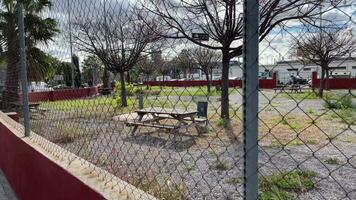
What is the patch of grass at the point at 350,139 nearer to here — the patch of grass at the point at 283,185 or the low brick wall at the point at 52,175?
the patch of grass at the point at 283,185

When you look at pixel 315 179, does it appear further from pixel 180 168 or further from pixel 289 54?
pixel 289 54

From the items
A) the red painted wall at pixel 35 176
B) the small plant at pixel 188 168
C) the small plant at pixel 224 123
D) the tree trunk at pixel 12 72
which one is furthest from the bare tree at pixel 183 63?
the small plant at pixel 224 123

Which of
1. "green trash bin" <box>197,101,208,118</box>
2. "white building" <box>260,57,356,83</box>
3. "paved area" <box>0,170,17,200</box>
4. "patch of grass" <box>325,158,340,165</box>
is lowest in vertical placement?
"paved area" <box>0,170,17,200</box>

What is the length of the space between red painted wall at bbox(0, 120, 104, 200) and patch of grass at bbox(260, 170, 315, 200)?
1971 millimetres

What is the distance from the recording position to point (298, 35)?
4.50 ft

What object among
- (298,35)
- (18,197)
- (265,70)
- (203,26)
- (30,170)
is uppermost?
(203,26)

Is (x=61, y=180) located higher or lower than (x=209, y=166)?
higher

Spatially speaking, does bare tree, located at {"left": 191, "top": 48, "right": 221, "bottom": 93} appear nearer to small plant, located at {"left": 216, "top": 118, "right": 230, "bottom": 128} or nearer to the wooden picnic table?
the wooden picnic table

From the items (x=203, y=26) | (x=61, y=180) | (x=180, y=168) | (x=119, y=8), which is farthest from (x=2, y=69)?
(x=119, y=8)

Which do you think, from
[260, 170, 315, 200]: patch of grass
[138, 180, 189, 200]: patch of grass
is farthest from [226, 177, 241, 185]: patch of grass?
[138, 180, 189, 200]: patch of grass

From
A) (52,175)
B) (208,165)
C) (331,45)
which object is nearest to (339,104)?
(208,165)

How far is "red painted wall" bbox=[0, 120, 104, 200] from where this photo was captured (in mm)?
3022

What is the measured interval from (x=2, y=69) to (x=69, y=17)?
6.44m

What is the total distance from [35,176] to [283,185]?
2745 mm
